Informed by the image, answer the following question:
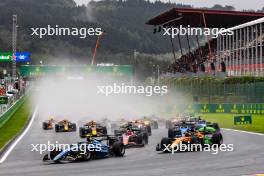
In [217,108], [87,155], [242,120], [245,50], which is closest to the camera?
[87,155]

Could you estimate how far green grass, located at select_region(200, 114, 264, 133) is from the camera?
3226 centimetres

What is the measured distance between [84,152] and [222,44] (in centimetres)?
6350

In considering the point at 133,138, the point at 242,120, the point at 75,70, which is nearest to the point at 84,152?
the point at 133,138

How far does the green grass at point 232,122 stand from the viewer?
3226 centimetres

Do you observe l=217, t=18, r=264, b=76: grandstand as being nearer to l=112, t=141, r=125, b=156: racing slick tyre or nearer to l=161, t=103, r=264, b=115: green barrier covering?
l=161, t=103, r=264, b=115: green barrier covering

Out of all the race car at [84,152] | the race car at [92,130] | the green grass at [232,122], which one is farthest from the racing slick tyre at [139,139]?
the green grass at [232,122]

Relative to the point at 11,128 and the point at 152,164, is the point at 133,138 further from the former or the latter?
the point at 11,128

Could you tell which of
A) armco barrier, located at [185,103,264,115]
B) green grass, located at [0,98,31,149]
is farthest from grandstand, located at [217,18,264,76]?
green grass, located at [0,98,31,149]

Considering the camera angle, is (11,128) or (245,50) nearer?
(11,128)

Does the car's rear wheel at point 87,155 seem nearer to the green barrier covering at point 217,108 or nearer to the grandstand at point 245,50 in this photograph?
the green barrier covering at point 217,108

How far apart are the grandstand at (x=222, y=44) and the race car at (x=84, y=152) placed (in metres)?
41.2

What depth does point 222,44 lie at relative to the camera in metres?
79.4

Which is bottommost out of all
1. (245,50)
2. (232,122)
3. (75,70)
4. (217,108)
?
(232,122)

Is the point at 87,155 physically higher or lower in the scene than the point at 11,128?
higher
